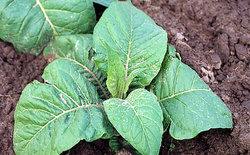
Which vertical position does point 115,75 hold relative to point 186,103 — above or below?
above

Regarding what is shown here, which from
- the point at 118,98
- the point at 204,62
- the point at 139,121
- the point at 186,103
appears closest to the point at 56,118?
the point at 118,98

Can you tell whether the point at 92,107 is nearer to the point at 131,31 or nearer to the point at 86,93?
the point at 86,93

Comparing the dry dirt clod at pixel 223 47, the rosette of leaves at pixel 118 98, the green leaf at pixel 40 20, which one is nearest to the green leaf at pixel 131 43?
the rosette of leaves at pixel 118 98

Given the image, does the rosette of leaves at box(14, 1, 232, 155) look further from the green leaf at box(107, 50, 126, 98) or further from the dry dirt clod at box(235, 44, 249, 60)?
the dry dirt clod at box(235, 44, 249, 60)

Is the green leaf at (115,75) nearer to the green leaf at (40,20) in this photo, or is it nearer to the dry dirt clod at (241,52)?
the green leaf at (40,20)

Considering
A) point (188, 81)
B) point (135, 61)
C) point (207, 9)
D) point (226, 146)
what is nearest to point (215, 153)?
point (226, 146)

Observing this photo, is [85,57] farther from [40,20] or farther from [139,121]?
[139,121]

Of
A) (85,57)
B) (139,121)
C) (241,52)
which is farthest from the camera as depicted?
(241,52)

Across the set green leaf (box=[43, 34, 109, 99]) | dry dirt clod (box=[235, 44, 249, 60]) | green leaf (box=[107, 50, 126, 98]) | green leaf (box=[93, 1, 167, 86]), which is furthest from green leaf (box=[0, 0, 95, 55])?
dry dirt clod (box=[235, 44, 249, 60])
